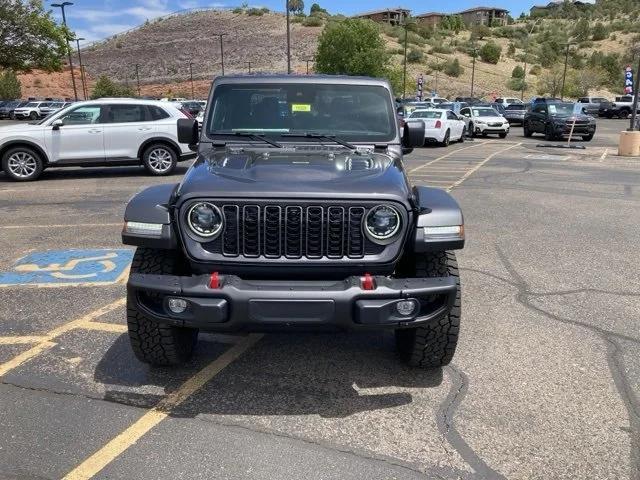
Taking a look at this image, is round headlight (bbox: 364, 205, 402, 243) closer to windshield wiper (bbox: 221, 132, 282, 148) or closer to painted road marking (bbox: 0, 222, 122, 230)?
windshield wiper (bbox: 221, 132, 282, 148)

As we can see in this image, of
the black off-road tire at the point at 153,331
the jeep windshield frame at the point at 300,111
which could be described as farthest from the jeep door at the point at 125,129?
the black off-road tire at the point at 153,331

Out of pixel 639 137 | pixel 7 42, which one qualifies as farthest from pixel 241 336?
pixel 7 42

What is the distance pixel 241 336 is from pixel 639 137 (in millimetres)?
17917

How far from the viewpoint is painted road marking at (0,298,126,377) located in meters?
3.90

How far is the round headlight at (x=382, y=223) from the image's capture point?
3232mm

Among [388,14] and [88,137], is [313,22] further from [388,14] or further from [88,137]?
[88,137]

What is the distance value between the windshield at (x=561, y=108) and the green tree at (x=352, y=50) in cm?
3544

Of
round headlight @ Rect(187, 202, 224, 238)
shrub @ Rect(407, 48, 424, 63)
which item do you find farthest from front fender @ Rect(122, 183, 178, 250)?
shrub @ Rect(407, 48, 424, 63)

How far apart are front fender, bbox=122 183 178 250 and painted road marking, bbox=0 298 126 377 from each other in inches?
49.9

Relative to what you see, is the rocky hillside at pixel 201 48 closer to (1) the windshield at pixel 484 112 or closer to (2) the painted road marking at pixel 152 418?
(1) the windshield at pixel 484 112

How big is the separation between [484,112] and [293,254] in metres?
26.8

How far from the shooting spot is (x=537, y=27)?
417 ft

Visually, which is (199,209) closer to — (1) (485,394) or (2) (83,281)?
(1) (485,394)

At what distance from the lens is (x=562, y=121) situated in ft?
80.0
